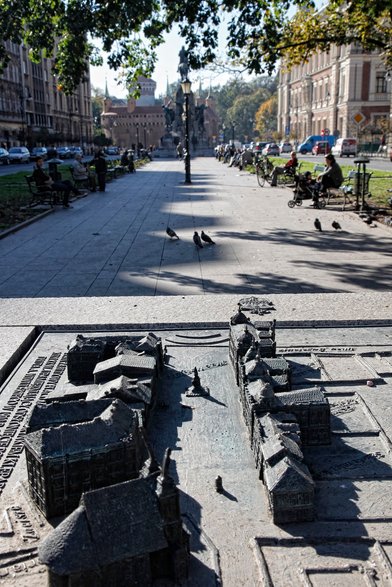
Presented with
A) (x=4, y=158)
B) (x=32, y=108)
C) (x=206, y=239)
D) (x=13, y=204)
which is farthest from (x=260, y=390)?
(x=32, y=108)

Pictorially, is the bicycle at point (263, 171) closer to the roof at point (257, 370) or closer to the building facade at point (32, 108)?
the roof at point (257, 370)

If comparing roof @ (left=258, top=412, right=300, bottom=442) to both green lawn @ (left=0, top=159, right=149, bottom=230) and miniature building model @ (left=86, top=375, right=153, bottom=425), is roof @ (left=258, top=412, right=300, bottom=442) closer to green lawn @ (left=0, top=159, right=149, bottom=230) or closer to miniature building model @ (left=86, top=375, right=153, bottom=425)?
miniature building model @ (left=86, top=375, right=153, bottom=425)

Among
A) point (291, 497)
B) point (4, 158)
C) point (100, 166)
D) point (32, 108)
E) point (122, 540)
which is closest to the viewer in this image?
point (122, 540)

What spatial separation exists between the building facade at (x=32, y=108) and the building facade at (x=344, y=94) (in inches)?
1160

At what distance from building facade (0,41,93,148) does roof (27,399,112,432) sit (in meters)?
62.8

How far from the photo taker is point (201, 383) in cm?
477

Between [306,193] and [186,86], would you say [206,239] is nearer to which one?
[306,193]

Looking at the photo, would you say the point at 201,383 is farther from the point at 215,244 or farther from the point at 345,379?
the point at 215,244

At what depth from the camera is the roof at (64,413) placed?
3.57 m

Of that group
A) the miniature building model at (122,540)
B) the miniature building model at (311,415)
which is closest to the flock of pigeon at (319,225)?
the miniature building model at (311,415)

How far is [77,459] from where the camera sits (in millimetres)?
3146

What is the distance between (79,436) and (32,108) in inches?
3260

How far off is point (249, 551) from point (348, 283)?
20.2 ft

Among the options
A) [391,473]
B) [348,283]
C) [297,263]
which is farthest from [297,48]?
[391,473]
